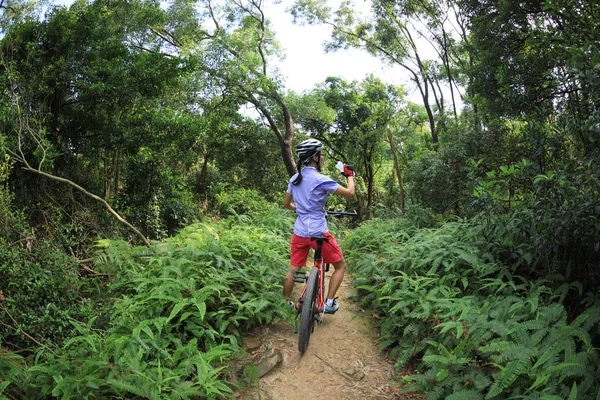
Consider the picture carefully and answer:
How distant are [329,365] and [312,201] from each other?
70.2 inches

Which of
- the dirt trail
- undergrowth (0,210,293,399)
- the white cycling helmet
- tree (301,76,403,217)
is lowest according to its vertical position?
the dirt trail

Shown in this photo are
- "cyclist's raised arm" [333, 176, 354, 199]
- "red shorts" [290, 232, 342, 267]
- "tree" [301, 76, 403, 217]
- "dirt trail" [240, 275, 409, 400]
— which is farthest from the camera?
"tree" [301, 76, 403, 217]

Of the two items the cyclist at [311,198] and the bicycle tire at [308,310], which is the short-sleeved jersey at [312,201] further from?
the bicycle tire at [308,310]

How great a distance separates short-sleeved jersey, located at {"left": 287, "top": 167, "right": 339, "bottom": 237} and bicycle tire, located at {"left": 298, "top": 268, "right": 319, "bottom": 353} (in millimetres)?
472

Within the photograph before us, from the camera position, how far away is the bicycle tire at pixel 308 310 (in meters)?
4.34

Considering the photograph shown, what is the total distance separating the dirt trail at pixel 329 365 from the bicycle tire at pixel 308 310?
23 cm

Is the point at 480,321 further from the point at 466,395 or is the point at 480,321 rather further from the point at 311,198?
the point at 311,198

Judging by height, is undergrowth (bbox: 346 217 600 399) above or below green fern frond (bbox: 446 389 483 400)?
above

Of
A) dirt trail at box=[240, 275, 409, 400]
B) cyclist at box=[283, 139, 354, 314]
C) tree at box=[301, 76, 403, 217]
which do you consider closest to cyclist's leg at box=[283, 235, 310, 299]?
cyclist at box=[283, 139, 354, 314]

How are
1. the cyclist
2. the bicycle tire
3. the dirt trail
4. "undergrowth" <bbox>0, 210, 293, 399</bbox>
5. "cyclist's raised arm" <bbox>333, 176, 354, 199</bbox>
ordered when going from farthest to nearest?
the cyclist → "cyclist's raised arm" <bbox>333, 176, 354, 199</bbox> → the bicycle tire → the dirt trail → "undergrowth" <bbox>0, 210, 293, 399</bbox>

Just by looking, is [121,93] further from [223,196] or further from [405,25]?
[405,25]

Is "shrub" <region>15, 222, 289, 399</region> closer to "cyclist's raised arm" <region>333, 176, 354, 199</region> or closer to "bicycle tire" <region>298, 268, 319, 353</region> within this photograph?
"bicycle tire" <region>298, 268, 319, 353</region>

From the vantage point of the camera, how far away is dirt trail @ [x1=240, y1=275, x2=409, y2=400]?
4008mm

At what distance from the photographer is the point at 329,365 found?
445cm
